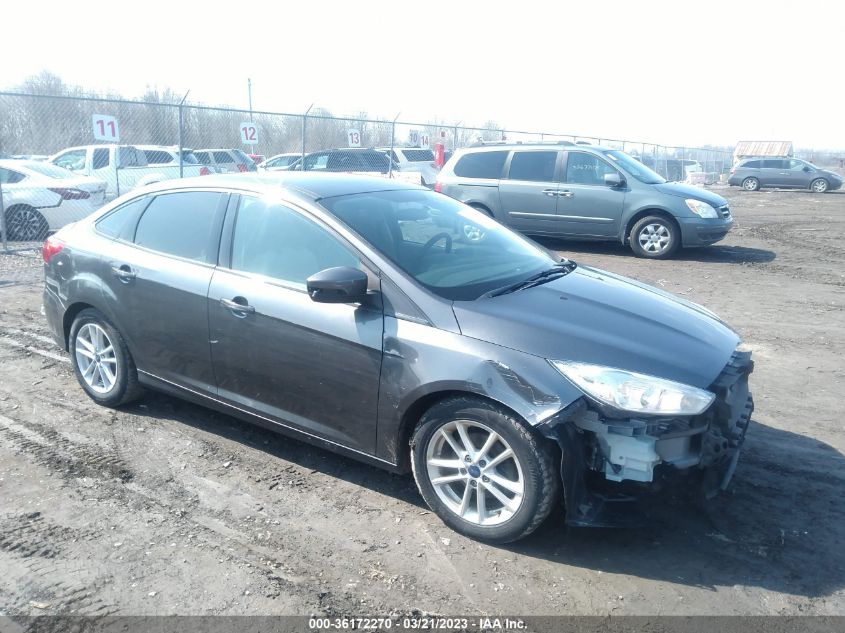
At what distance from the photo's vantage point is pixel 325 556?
130 inches

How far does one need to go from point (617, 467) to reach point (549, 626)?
0.76 m

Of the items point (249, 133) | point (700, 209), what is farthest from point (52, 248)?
point (249, 133)

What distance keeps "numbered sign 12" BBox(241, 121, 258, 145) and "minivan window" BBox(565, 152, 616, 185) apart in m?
7.31

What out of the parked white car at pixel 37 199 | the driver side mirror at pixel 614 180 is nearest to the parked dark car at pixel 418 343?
the driver side mirror at pixel 614 180

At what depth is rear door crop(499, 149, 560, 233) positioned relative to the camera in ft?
40.0

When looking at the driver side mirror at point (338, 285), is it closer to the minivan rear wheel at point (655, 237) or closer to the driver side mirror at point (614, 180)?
the driver side mirror at point (614, 180)

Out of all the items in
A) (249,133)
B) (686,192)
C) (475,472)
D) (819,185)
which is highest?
(249,133)

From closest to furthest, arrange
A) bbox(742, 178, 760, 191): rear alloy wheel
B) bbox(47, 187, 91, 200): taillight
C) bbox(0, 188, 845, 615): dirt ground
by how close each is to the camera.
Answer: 1. bbox(0, 188, 845, 615): dirt ground
2. bbox(47, 187, 91, 200): taillight
3. bbox(742, 178, 760, 191): rear alloy wheel

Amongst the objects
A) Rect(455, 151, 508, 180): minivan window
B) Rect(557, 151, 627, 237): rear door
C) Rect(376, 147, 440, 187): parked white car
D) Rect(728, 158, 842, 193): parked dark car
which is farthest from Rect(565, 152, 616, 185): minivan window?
Rect(728, 158, 842, 193): parked dark car

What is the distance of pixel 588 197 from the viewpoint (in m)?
11.9

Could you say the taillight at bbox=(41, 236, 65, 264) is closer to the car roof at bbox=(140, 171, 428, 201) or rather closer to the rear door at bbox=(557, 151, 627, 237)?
the car roof at bbox=(140, 171, 428, 201)

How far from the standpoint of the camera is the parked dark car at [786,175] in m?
31.2

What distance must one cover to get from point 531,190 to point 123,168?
9161 mm

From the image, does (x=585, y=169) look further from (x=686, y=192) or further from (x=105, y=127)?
(x=105, y=127)
